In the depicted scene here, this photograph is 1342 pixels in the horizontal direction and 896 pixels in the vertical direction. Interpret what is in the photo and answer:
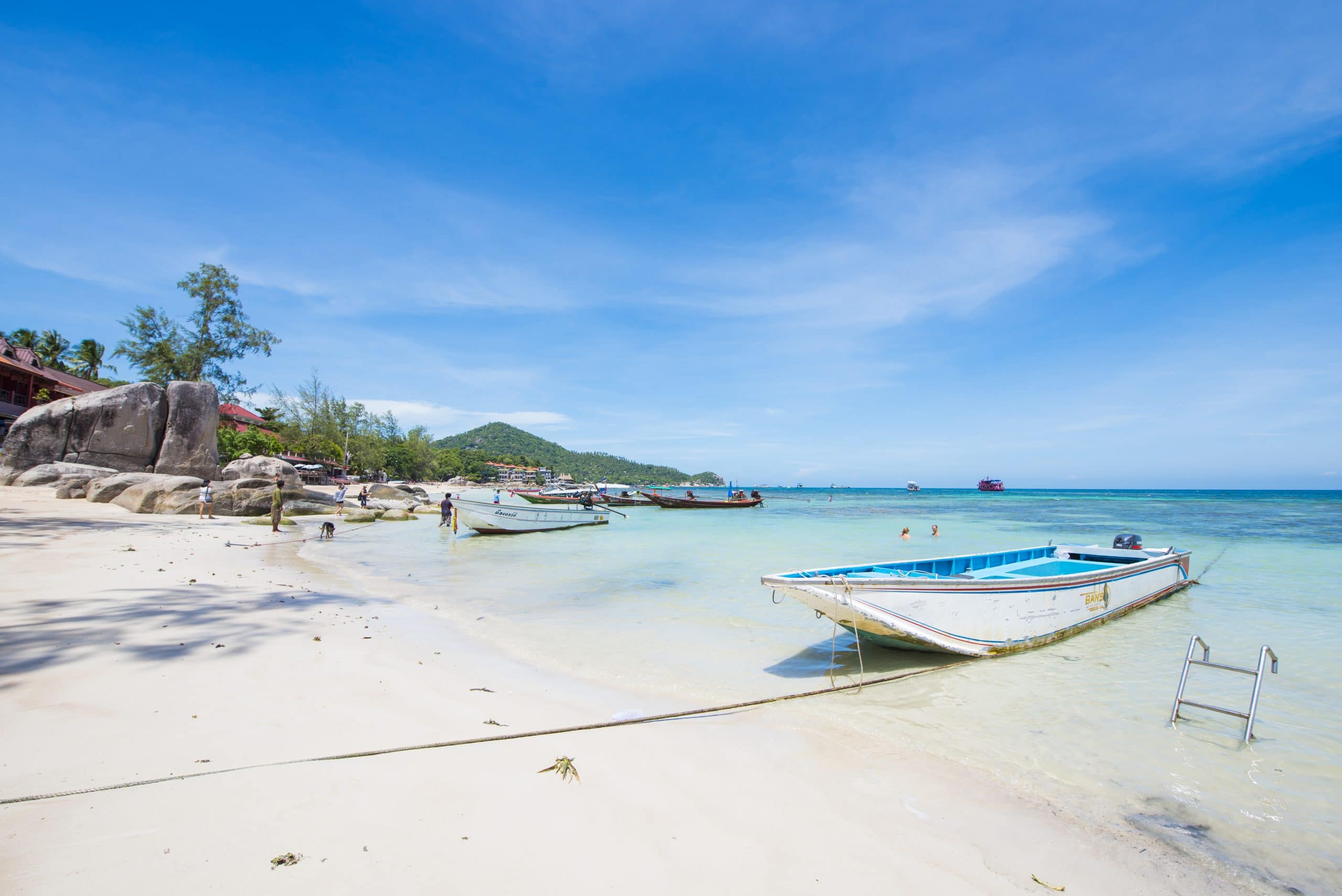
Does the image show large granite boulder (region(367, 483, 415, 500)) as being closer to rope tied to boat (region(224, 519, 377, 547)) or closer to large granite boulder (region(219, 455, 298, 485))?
large granite boulder (region(219, 455, 298, 485))

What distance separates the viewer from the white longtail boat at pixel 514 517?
22.8m

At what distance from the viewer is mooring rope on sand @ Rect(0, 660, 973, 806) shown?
3.02 metres

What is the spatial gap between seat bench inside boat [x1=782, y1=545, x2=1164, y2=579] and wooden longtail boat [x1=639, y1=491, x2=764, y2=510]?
36099 mm

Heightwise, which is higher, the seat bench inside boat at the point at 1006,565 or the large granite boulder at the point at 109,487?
the large granite boulder at the point at 109,487

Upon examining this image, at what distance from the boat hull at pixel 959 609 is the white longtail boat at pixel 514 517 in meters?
18.5

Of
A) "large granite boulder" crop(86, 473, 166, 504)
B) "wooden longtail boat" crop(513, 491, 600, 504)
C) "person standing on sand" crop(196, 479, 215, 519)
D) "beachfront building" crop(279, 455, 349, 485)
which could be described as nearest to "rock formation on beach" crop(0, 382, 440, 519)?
"large granite boulder" crop(86, 473, 166, 504)

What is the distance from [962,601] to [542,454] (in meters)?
143

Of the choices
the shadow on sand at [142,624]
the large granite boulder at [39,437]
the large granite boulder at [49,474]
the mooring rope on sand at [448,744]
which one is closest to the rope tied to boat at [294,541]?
the shadow on sand at [142,624]

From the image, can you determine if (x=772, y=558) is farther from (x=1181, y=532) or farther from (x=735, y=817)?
(x=1181, y=532)

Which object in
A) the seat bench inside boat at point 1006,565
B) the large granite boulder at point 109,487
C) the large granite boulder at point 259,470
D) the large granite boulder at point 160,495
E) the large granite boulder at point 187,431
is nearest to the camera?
the seat bench inside boat at point 1006,565

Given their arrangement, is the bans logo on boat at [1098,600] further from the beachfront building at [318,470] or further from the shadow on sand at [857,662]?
the beachfront building at [318,470]

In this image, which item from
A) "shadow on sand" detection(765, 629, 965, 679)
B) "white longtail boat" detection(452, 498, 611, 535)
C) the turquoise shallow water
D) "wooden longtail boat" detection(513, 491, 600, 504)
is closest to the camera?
the turquoise shallow water

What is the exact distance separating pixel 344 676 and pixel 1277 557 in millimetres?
29721

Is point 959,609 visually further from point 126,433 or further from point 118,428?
point 118,428
